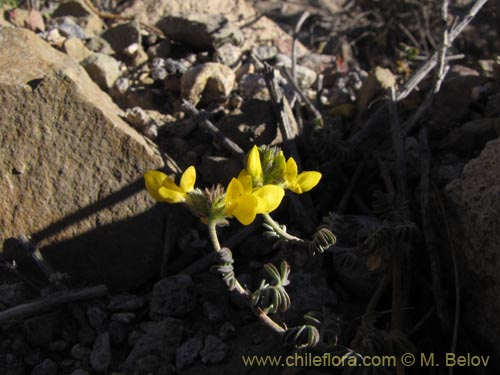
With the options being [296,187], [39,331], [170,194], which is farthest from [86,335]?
[296,187]

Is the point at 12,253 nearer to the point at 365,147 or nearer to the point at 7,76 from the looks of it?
the point at 7,76

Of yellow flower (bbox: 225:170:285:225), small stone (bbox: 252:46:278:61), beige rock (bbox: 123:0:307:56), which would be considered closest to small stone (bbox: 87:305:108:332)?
yellow flower (bbox: 225:170:285:225)

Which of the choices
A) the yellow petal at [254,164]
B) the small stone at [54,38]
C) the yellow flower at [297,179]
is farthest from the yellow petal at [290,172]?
the small stone at [54,38]

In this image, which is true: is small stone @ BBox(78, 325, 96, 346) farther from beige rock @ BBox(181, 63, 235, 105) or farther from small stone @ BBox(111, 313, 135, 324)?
beige rock @ BBox(181, 63, 235, 105)

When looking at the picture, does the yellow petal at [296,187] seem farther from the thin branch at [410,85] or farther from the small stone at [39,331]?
the small stone at [39,331]

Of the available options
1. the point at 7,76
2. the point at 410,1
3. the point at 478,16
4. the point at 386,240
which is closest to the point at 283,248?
the point at 386,240

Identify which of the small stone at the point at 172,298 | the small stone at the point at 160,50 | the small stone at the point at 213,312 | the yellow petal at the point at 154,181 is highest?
the small stone at the point at 160,50
